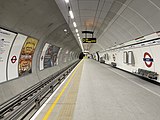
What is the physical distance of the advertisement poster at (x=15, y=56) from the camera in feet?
23.8

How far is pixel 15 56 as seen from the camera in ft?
25.6

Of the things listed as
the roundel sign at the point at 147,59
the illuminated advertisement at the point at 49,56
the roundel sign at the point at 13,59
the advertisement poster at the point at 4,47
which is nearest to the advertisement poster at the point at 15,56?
the roundel sign at the point at 13,59

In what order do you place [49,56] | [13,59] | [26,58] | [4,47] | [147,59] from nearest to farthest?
1. [4,47]
2. [13,59]
3. [26,58]
4. [147,59]
5. [49,56]

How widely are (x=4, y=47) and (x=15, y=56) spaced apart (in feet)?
4.43

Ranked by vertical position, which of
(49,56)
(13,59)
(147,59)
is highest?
(49,56)

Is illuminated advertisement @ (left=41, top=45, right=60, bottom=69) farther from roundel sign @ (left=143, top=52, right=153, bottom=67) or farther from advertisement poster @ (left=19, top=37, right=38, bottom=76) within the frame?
roundel sign @ (left=143, top=52, right=153, bottom=67)

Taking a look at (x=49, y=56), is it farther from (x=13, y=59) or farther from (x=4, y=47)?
(x=4, y=47)

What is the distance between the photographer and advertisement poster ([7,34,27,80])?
725cm

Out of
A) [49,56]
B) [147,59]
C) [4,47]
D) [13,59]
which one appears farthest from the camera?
[49,56]

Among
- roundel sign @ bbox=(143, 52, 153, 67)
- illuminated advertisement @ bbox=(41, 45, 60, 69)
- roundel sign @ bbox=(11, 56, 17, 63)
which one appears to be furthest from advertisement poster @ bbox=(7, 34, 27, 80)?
roundel sign @ bbox=(143, 52, 153, 67)

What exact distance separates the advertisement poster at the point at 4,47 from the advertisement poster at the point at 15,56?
0.33 meters

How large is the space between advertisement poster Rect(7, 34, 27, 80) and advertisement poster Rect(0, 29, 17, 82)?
33cm

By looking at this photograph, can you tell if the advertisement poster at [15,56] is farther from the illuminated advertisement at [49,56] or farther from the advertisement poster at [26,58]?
the illuminated advertisement at [49,56]

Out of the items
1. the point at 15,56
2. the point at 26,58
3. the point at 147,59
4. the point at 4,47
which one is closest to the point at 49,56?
the point at 26,58
